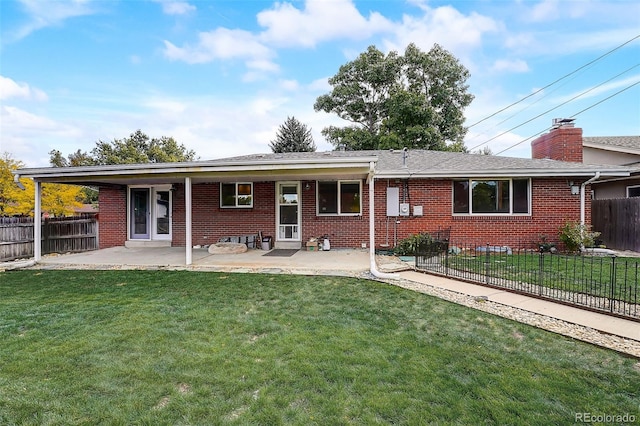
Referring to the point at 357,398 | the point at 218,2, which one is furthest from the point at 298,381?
the point at 218,2

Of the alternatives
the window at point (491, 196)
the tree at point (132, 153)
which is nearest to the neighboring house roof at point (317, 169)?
the window at point (491, 196)

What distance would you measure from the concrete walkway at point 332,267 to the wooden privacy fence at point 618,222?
780 centimetres

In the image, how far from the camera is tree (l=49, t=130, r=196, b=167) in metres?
34.1

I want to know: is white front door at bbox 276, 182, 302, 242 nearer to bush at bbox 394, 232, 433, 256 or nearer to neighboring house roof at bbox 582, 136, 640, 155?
bush at bbox 394, 232, 433, 256

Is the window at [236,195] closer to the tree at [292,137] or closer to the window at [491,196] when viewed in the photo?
the window at [491,196]

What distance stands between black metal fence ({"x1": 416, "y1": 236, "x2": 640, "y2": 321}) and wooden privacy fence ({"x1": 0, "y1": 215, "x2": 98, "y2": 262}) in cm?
1134

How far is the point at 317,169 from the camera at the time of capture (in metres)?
7.64

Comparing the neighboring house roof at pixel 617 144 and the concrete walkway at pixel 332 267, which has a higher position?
the neighboring house roof at pixel 617 144

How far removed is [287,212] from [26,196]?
1076 cm

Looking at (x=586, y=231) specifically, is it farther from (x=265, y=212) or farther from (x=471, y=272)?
(x=265, y=212)

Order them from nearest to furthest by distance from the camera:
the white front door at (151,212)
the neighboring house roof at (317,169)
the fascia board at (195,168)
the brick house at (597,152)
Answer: the fascia board at (195,168) → the neighboring house roof at (317,169) → the white front door at (151,212) → the brick house at (597,152)

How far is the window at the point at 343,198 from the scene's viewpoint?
35.4ft

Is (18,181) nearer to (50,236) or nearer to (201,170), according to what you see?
(50,236)

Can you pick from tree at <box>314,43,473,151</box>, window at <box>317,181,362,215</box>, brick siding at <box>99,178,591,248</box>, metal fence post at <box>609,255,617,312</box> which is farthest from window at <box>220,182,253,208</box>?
tree at <box>314,43,473,151</box>
